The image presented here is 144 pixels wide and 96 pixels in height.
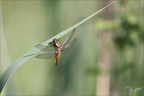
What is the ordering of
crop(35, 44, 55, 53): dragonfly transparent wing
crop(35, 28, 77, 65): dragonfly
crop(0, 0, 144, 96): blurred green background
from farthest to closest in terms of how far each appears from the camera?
crop(0, 0, 144, 96): blurred green background
crop(35, 28, 77, 65): dragonfly
crop(35, 44, 55, 53): dragonfly transparent wing

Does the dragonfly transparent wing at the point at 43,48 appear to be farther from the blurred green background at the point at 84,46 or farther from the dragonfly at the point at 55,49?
the blurred green background at the point at 84,46

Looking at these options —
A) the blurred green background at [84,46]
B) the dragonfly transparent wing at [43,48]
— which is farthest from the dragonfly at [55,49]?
the blurred green background at [84,46]

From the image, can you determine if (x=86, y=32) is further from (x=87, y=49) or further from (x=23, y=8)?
(x=23, y=8)

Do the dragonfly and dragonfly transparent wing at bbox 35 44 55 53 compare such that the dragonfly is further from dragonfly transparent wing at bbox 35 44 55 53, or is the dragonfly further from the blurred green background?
the blurred green background

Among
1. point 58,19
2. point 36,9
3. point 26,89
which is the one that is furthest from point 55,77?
point 36,9

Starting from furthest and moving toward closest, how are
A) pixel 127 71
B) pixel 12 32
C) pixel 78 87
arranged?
pixel 12 32 → pixel 78 87 → pixel 127 71

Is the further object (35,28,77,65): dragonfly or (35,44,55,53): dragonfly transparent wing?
(35,28,77,65): dragonfly

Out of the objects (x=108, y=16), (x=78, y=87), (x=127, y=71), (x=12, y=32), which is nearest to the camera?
(x=127, y=71)

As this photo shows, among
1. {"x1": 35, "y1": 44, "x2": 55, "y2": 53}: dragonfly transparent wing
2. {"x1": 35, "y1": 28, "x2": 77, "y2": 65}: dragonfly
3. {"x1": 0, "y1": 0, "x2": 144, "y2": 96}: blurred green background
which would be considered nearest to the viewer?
{"x1": 35, "y1": 44, "x2": 55, "y2": 53}: dragonfly transparent wing

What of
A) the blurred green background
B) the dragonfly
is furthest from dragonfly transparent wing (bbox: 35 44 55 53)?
the blurred green background
